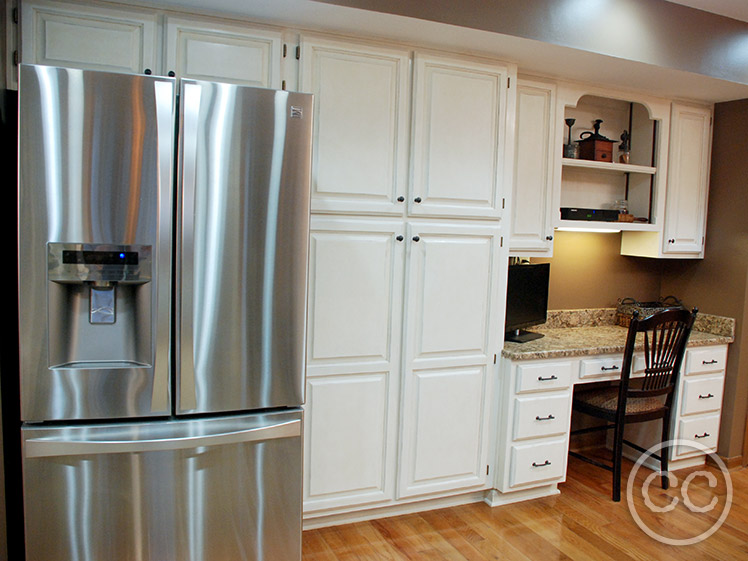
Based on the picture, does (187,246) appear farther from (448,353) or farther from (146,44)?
(448,353)

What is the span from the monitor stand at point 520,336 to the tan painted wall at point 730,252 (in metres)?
1.20

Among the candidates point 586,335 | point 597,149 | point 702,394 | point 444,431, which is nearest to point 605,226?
point 597,149

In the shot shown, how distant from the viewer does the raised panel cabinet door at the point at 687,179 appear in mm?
3473

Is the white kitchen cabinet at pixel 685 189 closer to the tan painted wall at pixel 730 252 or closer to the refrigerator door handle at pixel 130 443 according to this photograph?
the tan painted wall at pixel 730 252

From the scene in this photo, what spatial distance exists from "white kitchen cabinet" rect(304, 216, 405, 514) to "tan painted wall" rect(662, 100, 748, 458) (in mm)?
2144

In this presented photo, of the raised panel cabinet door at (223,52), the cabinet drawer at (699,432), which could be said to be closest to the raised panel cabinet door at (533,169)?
the raised panel cabinet door at (223,52)

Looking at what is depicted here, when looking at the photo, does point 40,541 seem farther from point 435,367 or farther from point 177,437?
point 435,367

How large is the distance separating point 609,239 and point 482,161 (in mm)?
1421

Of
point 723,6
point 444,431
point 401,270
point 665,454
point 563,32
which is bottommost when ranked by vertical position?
point 665,454

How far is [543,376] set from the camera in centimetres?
292

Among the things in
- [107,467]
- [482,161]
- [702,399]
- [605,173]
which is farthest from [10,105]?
[702,399]

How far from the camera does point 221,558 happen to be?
6.24ft

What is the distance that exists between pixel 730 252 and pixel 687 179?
0.49 meters

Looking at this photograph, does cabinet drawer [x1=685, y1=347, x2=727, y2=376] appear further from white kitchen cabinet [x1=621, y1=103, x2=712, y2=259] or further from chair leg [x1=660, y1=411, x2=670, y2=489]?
white kitchen cabinet [x1=621, y1=103, x2=712, y2=259]
